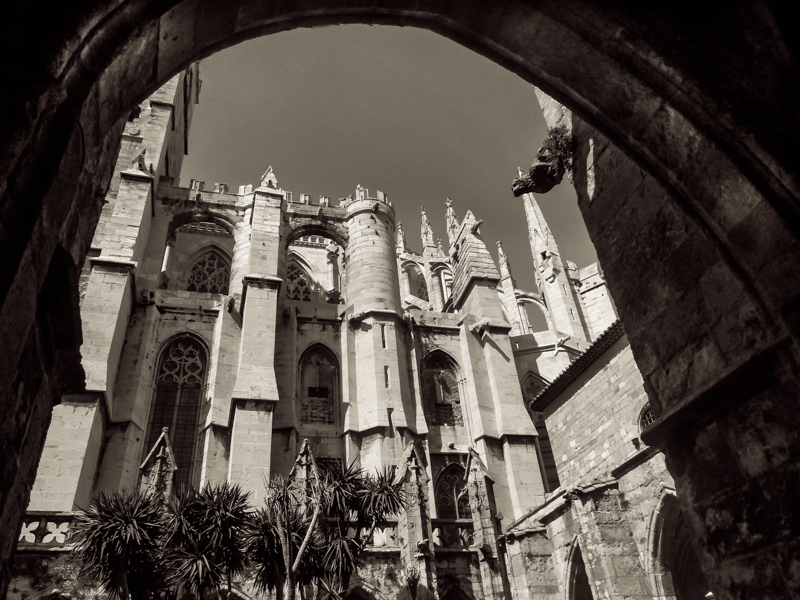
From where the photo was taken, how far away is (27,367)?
2.39 m

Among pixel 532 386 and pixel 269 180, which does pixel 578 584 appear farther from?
pixel 269 180

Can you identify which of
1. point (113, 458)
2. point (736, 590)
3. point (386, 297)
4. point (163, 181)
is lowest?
point (736, 590)

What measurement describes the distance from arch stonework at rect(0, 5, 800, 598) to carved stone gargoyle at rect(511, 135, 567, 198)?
126 cm

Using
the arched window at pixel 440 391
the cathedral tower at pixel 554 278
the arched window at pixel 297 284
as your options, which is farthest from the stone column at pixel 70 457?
the cathedral tower at pixel 554 278

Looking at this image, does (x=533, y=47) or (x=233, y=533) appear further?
(x=233, y=533)

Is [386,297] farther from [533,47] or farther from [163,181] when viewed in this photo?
[533,47]

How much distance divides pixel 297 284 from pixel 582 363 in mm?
16783

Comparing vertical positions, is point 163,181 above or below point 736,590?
above

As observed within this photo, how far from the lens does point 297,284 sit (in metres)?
30.0

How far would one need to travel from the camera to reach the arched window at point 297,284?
29.2 meters

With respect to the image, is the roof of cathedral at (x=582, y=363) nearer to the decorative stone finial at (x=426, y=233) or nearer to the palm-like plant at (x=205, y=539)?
the palm-like plant at (x=205, y=539)

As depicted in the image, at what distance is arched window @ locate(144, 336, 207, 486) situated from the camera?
62.2 feet

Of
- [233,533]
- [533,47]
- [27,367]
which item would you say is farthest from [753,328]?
[233,533]

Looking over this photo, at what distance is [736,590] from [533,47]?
3.17m
